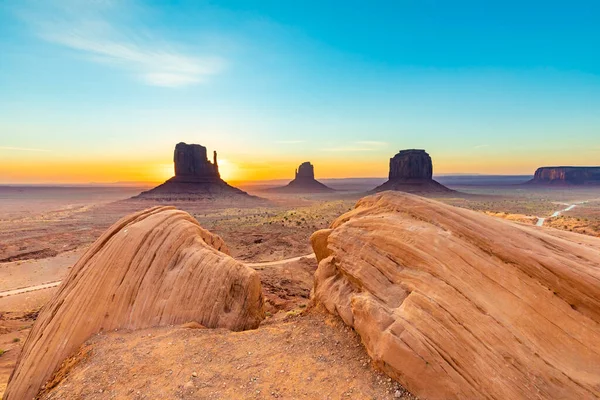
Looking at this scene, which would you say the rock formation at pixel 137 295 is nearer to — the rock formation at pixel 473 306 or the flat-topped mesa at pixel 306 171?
the rock formation at pixel 473 306

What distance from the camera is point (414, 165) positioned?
123 metres

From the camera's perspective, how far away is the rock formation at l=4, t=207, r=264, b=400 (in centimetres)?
880

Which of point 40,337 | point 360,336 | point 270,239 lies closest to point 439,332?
point 360,336

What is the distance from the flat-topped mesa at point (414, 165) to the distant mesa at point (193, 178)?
65.7 meters

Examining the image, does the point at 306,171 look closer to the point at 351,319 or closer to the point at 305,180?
the point at 305,180

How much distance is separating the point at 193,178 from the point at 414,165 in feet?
296

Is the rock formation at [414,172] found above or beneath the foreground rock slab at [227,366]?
above

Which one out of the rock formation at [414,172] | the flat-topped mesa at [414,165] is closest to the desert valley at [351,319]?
the rock formation at [414,172]

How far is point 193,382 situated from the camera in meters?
6.79

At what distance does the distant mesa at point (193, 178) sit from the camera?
104 metres

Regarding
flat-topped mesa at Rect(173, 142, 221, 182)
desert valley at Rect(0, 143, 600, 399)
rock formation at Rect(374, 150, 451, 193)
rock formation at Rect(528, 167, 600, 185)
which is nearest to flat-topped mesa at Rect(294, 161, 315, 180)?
rock formation at Rect(374, 150, 451, 193)

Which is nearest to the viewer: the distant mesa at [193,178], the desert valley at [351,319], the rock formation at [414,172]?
the desert valley at [351,319]

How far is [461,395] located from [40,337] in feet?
39.0

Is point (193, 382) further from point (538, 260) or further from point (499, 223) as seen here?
point (499, 223)
